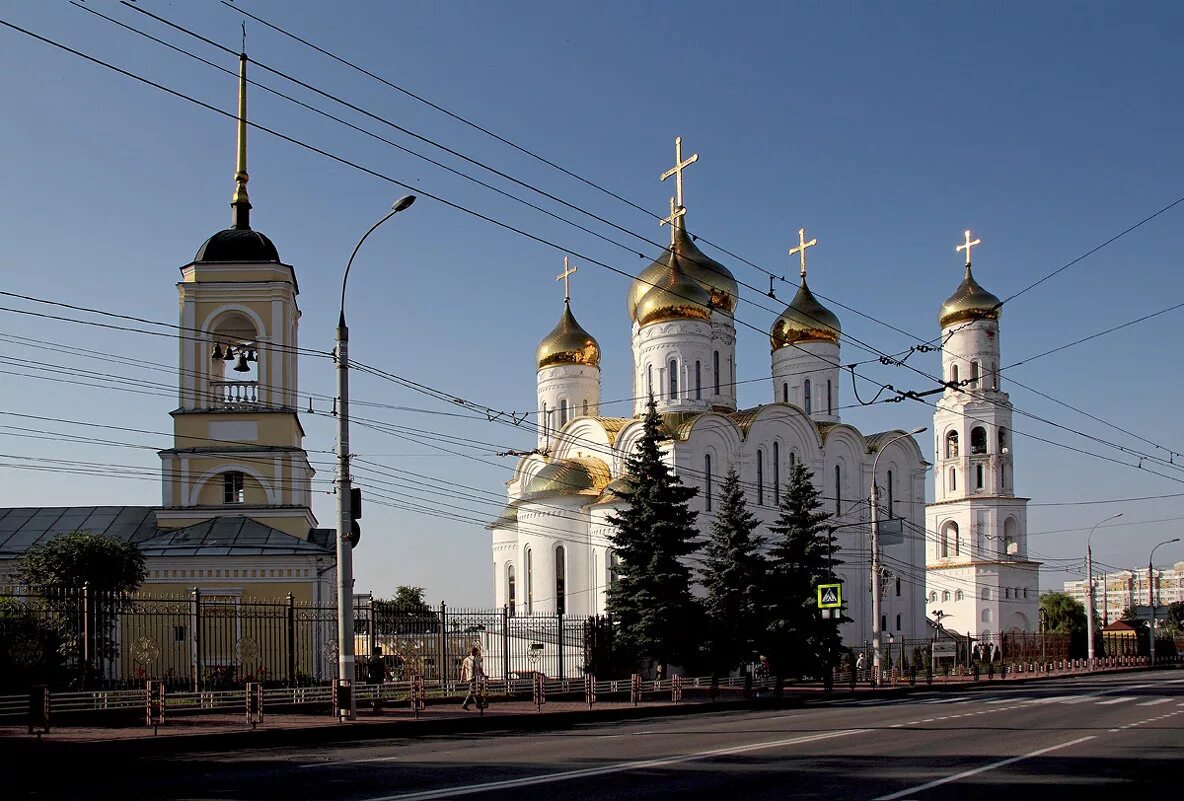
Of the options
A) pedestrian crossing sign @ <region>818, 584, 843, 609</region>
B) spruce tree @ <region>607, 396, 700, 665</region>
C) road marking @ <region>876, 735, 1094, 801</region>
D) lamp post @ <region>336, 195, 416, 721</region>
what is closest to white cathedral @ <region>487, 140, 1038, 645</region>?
spruce tree @ <region>607, 396, 700, 665</region>

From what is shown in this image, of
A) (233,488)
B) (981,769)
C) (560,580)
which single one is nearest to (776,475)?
(560,580)

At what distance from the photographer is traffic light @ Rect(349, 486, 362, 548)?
19422 mm

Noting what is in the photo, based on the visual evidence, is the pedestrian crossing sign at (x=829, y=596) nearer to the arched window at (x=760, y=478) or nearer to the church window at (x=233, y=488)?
the church window at (x=233, y=488)

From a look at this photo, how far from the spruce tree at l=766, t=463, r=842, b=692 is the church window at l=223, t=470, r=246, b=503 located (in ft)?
51.2

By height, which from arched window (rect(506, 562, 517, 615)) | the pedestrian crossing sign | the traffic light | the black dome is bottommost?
arched window (rect(506, 562, 517, 615))

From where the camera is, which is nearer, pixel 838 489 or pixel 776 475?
pixel 776 475

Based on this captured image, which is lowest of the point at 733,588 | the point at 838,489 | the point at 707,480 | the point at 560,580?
the point at 560,580

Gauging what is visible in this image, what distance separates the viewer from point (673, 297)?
170 feet

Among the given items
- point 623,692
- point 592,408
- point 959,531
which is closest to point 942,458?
point 959,531

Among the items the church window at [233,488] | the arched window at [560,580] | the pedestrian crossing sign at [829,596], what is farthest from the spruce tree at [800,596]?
the church window at [233,488]

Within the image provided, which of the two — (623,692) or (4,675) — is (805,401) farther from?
(4,675)

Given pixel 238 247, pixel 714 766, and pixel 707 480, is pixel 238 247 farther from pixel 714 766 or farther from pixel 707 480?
pixel 714 766

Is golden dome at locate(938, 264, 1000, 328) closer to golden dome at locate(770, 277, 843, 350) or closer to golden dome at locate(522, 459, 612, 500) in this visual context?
golden dome at locate(770, 277, 843, 350)

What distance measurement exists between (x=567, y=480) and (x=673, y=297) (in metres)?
9.15
